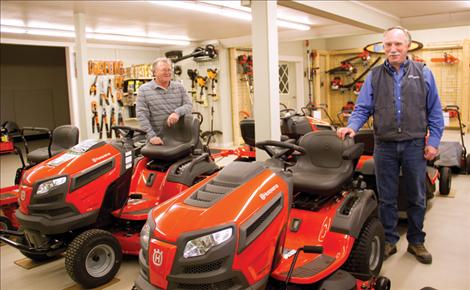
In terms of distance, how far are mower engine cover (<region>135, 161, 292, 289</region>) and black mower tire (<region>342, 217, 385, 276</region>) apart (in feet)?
2.53

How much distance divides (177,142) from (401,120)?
193cm

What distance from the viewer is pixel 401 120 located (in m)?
2.84

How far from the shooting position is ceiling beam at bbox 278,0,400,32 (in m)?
5.20

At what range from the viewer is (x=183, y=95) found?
4.09m

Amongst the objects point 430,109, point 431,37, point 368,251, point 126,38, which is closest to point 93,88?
point 126,38

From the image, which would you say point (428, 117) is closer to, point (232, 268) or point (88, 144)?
point (232, 268)

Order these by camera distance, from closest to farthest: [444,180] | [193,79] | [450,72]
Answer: [444,180] → [193,79] → [450,72]

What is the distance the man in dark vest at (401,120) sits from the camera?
2.82 m

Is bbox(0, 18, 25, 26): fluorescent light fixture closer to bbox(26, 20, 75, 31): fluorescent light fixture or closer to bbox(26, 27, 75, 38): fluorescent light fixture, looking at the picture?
bbox(26, 20, 75, 31): fluorescent light fixture

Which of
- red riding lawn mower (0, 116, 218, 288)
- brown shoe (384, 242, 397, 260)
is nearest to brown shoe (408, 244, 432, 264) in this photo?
brown shoe (384, 242, 397, 260)

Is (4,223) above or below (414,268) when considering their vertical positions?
above

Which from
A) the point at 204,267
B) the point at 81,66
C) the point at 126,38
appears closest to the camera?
the point at 204,267

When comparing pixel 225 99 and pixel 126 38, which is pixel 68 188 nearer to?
pixel 126 38

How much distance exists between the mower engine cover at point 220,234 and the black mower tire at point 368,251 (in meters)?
0.77
